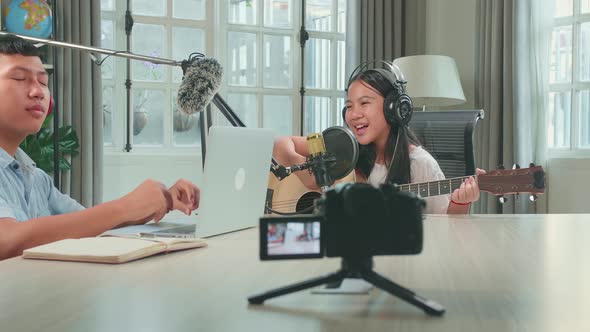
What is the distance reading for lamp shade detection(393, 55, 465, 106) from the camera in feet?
12.0

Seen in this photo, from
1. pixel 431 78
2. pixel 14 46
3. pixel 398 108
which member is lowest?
pixel 398 108

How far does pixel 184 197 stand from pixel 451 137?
132 centimetres

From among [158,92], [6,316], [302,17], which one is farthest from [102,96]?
[6,316]

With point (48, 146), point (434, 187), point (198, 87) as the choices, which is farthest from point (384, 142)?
point (48, 146)

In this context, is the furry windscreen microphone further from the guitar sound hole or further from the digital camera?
the digital camera

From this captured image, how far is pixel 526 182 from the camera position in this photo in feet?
5.88

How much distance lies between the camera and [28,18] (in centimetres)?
329

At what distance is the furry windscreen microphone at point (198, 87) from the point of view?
5.25 feet

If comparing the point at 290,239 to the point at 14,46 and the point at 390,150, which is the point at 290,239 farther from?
the point at 390,150

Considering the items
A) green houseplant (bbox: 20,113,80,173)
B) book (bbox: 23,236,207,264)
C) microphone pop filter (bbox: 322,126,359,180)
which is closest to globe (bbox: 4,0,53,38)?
green houseplant (bbox: 20,113,80,173)

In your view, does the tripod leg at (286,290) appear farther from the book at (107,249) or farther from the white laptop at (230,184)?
the white laptop at (230,184)

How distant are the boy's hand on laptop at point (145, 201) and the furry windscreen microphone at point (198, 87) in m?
0.28

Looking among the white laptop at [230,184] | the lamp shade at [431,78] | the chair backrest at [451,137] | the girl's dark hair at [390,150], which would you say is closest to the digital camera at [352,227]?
the white laptop at [230,184]

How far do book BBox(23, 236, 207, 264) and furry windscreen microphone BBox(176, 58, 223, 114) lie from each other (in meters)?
0.54
